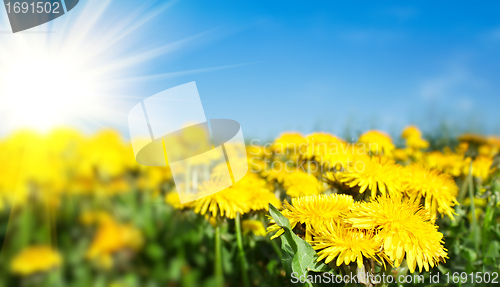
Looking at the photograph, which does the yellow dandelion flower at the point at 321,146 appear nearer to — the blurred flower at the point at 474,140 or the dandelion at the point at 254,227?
the dandelion at the point at 254,227

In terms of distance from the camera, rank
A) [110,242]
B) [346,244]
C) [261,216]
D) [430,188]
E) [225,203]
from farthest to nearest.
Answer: [110,242] < [261,216] < [225,203] < [430,188] < [346,244]

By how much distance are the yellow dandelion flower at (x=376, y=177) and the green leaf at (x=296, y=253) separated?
0.28 meters

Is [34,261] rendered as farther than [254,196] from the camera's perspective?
Yes

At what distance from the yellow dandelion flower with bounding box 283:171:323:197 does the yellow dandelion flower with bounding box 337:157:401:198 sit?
0.29m

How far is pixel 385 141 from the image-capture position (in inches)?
62.7

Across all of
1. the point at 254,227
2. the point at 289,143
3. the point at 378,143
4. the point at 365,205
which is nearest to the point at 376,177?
the point at 365,205

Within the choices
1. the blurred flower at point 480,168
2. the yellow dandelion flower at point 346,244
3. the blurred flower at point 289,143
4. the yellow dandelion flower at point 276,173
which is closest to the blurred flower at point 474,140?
the blurred flower at point 480,168

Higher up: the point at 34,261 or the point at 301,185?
the point at 301,185

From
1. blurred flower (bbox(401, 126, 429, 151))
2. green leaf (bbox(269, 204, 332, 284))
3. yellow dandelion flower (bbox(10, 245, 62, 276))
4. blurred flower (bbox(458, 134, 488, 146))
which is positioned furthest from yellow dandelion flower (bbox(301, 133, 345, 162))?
blurred flower (bbox(458, 134, 488, 146))

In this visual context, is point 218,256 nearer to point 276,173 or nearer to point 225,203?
point 225,203

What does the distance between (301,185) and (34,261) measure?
1.32 metres

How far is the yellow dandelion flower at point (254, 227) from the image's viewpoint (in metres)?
1.13

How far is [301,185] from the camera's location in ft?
3.91

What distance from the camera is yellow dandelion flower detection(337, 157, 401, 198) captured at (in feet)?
2.70
